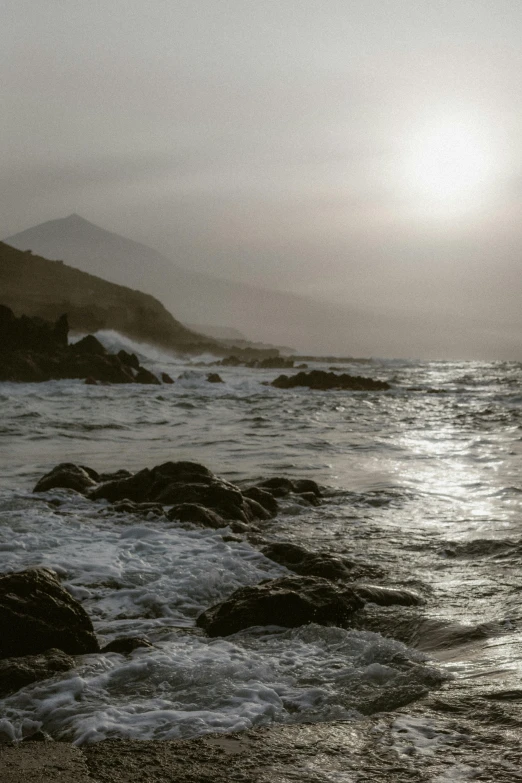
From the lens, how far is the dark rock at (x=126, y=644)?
4915 mm

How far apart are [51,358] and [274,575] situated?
31.9 m

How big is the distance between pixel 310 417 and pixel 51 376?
16916mm

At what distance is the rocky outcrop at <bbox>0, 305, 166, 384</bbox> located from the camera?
34812mm

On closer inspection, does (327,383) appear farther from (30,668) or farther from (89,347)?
(30,668)

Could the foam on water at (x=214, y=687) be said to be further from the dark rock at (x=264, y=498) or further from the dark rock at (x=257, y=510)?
the dark rock at (x=264, y=498)

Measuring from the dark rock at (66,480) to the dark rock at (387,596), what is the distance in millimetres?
5671

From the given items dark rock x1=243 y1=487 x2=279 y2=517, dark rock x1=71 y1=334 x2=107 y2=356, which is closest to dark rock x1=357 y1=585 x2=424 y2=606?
dark rock x1=243 y1=487 x2=279 y2=517

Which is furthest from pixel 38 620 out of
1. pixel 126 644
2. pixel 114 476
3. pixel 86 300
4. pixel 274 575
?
pixel 86 300

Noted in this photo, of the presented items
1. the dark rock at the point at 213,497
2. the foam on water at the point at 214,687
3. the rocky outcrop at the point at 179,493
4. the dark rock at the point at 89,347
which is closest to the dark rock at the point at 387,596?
the foam on water at the point at 214,687

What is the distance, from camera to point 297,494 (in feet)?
35.0

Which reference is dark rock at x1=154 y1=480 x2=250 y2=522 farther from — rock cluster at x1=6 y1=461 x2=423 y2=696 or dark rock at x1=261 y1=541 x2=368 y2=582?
dark rock at x1=261 y1=541 x2=368 y2=582

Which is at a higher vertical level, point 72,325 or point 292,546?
point 72,325

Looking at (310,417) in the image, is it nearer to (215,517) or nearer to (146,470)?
(146,470)

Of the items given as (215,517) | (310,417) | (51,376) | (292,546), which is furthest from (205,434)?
(51,376)
